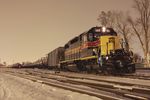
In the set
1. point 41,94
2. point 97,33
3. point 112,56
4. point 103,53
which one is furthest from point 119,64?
point 41,94

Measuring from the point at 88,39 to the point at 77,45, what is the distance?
4.57 metres

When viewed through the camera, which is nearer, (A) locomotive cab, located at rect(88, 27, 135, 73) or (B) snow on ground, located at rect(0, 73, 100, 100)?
(B) snow on ground, located at rect(0, 73, 100, 100)

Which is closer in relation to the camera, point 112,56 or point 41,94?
point 41,94

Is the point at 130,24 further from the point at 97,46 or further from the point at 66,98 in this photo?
the point at 66,98

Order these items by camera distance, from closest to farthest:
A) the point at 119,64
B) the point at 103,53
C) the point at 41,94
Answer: the point at 41,94 < the point at 119,64 < the point at 103,53

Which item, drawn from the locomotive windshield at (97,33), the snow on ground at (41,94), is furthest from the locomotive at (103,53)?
the snow on ground at (41,94)

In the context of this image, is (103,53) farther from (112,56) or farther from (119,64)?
(119,64)

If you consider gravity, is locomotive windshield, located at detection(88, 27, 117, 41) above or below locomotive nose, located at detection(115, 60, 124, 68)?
above

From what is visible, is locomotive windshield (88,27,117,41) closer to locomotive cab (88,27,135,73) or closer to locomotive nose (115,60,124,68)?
locomotive cab (88,27,135,73)

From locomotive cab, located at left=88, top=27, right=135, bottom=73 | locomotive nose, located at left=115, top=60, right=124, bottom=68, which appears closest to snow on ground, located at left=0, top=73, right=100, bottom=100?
locomotive cab, located at left=88, top=27, right=135, bottom=73

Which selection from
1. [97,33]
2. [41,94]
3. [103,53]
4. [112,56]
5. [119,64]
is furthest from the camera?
[97,33]

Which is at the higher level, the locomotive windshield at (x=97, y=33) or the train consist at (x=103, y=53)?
the locomotive windshield at (x=97, y=33)

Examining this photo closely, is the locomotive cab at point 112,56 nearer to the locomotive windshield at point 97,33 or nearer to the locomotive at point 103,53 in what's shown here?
the locomotive at point 103,53

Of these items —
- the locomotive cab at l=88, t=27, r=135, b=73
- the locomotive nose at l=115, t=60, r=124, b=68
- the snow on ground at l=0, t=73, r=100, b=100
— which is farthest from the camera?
the locomotive cab at l=88, t=27, r=135, b=73
